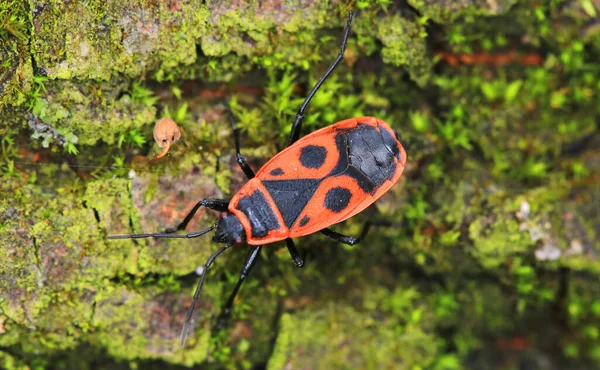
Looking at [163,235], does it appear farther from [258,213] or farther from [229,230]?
[258,213]

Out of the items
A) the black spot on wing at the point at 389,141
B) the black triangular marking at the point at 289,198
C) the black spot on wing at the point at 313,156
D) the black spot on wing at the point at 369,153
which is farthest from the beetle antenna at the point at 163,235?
the black spot on wing at the point at 389,141

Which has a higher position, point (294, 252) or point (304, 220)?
point (304, 220)

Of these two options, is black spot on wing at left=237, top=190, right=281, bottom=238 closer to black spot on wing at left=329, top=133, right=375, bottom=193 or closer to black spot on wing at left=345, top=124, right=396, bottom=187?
black spot on wing at left=329, top=133, right=375, bottom=193

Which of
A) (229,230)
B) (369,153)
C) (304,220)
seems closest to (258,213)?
(229,230)

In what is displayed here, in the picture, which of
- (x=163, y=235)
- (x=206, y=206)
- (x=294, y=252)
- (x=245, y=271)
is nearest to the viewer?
(x=163, y=235)

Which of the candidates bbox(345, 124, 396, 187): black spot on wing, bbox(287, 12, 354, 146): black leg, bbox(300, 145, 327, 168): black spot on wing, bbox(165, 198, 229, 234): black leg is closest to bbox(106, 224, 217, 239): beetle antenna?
bbox(165, 198, 229, 234): black leg
